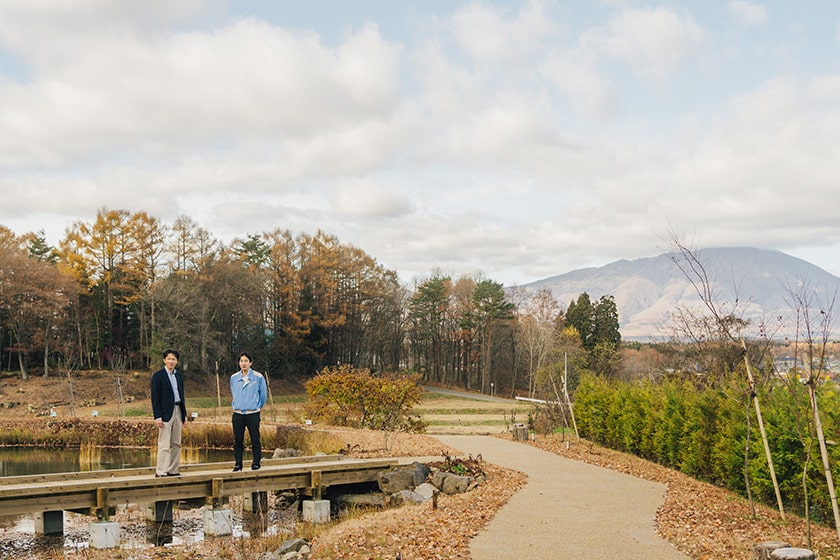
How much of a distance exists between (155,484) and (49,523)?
1886 millimetres

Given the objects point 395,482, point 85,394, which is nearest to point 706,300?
point 395,482

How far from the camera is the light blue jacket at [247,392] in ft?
39.7

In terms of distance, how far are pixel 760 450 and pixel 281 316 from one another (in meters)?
42.7

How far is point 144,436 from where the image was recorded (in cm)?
2492

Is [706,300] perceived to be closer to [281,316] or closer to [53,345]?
[53,345]

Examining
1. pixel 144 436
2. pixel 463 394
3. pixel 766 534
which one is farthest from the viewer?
pixel 463 394

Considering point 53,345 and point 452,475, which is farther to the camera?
point 53,345

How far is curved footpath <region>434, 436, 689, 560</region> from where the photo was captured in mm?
8438

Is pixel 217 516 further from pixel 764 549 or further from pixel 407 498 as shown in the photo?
pixel 764 549

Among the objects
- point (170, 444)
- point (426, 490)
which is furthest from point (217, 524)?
point (426, 490)

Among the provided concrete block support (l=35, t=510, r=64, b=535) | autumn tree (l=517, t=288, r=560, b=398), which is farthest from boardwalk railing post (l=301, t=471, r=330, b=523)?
autumn tree (l=517, t=288, r=560, b=398)

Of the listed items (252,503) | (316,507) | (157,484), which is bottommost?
(252,503)

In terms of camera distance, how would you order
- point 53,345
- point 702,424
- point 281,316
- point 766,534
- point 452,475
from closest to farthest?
point 766,534
point 452,475
point 702,424
point 53,345
point 281,316

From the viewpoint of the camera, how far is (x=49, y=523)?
1155 cm
